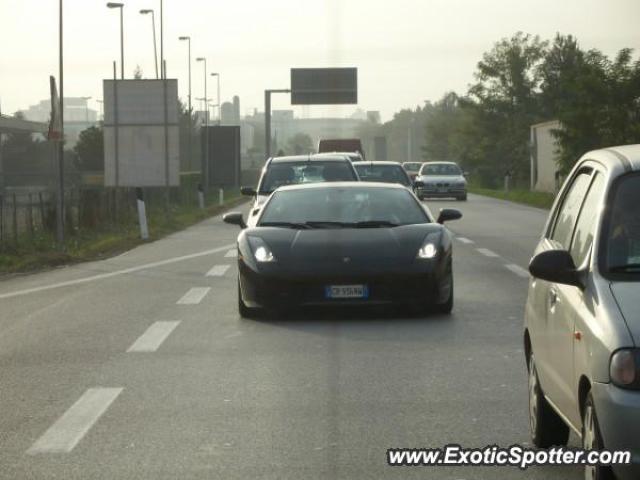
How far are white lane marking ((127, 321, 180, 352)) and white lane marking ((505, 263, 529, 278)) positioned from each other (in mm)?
6257

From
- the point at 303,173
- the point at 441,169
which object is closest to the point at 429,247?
the point at 303,173

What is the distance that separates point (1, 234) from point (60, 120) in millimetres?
2471

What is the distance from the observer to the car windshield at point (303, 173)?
22.7 m

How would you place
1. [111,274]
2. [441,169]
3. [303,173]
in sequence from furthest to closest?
[441,169], [303,173], [111,274]

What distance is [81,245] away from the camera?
28312mm

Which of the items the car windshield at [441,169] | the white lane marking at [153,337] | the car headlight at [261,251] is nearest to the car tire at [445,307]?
the car headlight at [261,251]

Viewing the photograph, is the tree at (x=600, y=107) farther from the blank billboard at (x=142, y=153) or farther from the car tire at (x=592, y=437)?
the car tire at (x=592, y=437)

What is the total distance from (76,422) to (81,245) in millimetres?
20326

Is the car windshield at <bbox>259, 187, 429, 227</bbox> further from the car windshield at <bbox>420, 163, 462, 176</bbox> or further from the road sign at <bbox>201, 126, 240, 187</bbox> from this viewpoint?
the road sign at <bbox>201, 126, 240, 187</bbox>

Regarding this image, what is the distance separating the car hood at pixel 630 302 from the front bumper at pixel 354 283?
295 inches

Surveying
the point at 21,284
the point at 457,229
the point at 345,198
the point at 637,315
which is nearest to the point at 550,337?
the point at 637,315

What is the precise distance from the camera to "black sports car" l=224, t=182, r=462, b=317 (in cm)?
1352

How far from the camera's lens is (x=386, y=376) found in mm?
9844

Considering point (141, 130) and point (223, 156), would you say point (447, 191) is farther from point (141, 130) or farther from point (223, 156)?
point (141, 130)
